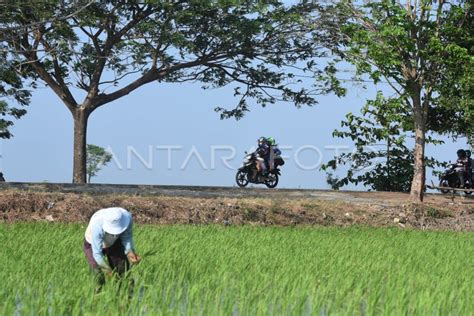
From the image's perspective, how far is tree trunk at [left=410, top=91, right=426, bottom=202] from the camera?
21406 millimetres

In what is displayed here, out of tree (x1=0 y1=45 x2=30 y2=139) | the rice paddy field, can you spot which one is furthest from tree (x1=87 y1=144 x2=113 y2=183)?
the rice paddy field

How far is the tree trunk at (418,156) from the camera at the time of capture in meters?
21.4

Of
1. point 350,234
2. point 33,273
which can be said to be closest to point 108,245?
point 33,273

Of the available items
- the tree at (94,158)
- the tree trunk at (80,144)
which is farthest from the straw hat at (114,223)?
the tree at (94,158)

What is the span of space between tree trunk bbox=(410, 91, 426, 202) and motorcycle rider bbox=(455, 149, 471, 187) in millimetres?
3931

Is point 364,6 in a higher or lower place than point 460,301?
higher

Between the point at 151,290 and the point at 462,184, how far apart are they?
20.1 metres

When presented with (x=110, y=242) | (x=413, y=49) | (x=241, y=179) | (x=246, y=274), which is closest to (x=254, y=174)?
(x=241, y=179)

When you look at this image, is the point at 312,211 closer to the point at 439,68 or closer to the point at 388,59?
the point at 388,59

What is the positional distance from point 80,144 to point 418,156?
9.50 meters

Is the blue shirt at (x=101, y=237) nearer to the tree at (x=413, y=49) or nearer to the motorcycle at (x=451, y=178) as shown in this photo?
the tree at (x=413, y=49)

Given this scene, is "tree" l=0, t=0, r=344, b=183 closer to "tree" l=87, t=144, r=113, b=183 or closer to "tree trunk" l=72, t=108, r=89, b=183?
"tree trunk" l=72, t=108, r=89, b=183

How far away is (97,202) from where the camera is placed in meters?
16.5

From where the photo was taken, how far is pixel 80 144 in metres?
23.8
